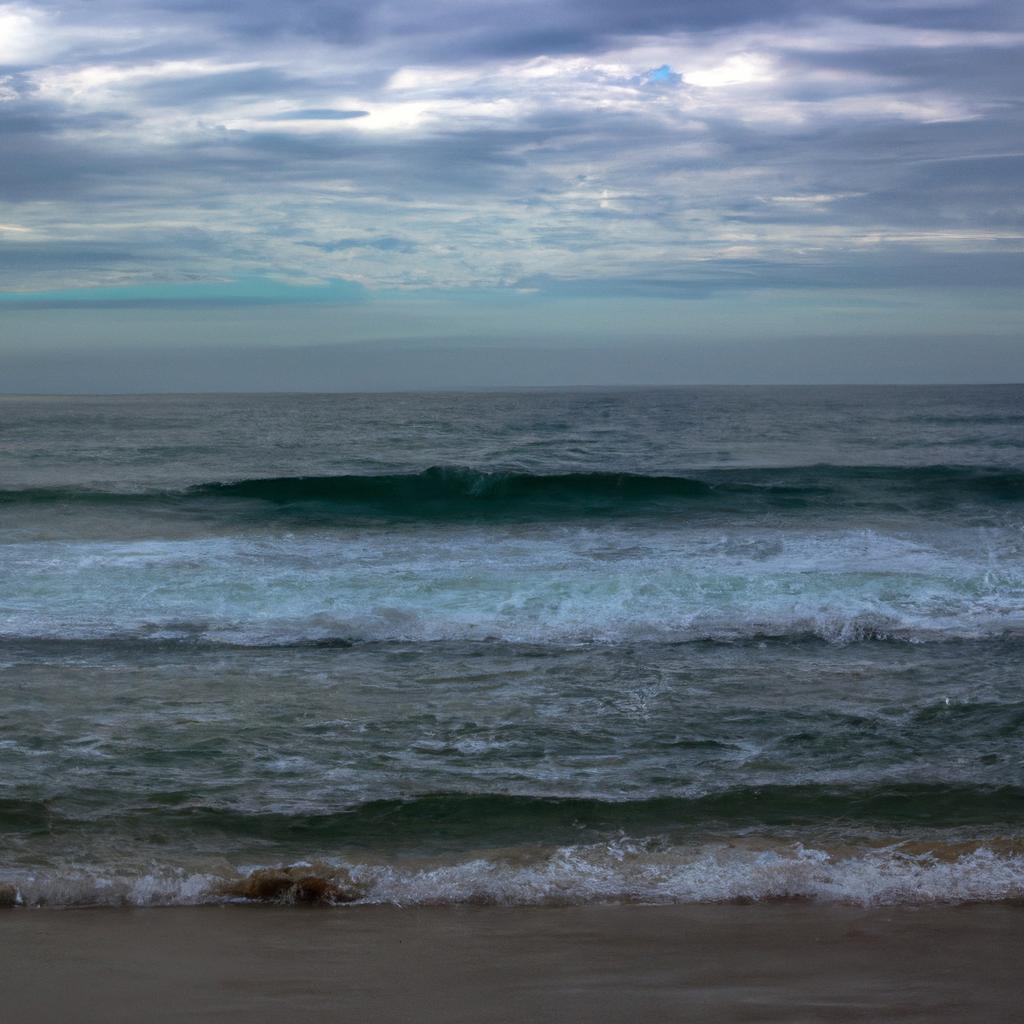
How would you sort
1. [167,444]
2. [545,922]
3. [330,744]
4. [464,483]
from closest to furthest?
[545,922] < [330,744] < [464,483] < [167,444]

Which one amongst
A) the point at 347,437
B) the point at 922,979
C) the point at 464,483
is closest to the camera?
the point at 922,979

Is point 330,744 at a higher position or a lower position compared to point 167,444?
lower

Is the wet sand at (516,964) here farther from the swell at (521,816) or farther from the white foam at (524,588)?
the white foam at (524,588)

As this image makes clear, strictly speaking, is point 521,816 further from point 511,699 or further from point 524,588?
point 524,588

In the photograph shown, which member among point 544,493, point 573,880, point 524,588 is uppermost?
point 544,493

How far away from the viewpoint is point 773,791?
5.64m

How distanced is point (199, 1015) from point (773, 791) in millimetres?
3395

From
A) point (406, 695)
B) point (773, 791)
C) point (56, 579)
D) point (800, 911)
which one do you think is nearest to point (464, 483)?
point (56, 579)

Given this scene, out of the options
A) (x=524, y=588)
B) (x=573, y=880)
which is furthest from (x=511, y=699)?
(x=524, y=588)

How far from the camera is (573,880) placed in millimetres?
4570

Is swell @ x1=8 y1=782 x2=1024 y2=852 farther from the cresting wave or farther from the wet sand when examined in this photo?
the wet sand

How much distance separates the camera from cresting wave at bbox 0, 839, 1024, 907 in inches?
173

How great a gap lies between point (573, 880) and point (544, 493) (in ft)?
52.6

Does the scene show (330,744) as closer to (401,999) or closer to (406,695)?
(406,695)
